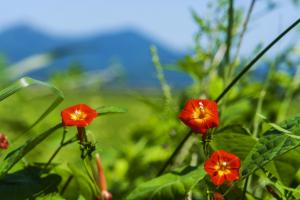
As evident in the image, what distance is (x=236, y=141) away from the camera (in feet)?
3.61

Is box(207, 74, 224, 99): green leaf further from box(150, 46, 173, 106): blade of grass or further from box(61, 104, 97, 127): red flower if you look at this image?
box(61, 104, 97, 127): red flower

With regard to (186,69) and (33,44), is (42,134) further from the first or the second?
(33,44)

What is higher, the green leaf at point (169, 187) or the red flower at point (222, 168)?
the red flower at point (222, 168)

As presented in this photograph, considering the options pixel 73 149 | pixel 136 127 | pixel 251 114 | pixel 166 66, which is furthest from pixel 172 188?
pixel 73 149

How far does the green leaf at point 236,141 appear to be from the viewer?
110cm

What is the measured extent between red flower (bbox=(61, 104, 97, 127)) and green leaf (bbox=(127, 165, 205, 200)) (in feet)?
0.56

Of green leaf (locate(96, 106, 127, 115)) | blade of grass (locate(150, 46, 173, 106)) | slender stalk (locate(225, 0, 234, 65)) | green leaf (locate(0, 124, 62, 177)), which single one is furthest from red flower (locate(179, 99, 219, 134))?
blade of grass (locate(150, 46, 173, 106))

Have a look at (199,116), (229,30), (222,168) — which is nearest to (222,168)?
(222,168)

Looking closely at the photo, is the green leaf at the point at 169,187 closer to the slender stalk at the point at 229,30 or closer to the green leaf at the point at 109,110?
the green leaf at the point at 109,110

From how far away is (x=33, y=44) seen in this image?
187875 mm

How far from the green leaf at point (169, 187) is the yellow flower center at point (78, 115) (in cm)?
17

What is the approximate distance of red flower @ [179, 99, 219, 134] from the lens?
3.09 feet

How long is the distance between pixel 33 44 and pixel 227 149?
191081mm

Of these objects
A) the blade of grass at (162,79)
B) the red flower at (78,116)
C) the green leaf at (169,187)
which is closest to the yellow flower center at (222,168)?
the green leaf at (169,187)
